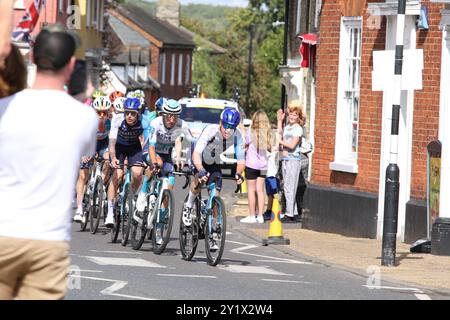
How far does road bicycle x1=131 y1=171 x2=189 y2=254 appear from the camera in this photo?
1543 centimetres

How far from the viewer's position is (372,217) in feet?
64.7

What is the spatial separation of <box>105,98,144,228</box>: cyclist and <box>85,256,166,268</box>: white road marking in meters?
2.40

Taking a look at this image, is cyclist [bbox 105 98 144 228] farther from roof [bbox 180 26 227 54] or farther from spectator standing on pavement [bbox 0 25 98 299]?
roof [bbox 180 26 227 54]

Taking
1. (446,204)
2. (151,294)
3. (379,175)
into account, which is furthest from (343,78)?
(151,294)

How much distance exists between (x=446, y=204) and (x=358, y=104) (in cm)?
356

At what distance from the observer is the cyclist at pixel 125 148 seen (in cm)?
1708

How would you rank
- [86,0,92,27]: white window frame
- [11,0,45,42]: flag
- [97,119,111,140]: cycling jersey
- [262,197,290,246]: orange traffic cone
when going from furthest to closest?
1. [86,0,92,27]: white window frame
2. [11,0,45,42]: flag
3. [97,119,111,140]: cycling jersey
4. [262,197,290,246]: orange traffic cone

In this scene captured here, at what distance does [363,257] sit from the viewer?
653 inches

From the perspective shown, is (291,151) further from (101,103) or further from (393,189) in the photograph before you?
(393,189)

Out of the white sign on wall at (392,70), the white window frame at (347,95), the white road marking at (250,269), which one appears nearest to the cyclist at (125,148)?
the white road marking at (250,269)

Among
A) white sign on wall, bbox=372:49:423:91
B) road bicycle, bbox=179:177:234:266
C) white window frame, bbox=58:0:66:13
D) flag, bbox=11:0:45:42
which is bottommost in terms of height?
road bicycle, bbox=179:177:234:266

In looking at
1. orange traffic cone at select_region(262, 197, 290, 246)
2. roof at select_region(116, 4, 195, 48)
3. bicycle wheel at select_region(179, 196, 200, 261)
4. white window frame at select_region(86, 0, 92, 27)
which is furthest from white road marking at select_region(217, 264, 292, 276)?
roof at select_region(116, 4, 195, 48)

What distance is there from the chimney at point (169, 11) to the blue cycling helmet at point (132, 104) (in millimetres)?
103105

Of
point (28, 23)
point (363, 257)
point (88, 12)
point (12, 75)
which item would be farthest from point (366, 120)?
point (88, 12)
